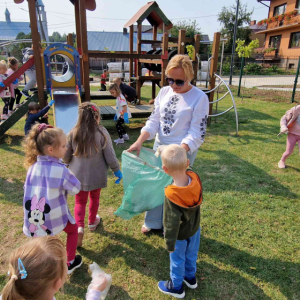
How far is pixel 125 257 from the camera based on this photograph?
2678 mm

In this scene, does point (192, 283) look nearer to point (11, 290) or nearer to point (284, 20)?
point (11, 290)

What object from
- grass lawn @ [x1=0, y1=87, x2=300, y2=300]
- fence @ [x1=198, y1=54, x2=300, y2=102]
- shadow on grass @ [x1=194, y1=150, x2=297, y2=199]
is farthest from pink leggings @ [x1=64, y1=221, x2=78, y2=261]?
fence @ [x1=198, y1=54, x2=300, y2=102]

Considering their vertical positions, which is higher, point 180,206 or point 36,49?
point 36,49

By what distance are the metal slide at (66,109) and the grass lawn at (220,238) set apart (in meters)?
1.14

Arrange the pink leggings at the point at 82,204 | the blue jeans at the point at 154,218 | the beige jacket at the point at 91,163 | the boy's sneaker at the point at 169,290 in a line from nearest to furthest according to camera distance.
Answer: the boy's sneaker at the point at 169,290
the beige jacket at the point at 91,163
the pink leggings at the point at 82,204
the blue jeans at the point at 154,218

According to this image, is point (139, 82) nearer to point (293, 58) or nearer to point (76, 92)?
point (76, 92)

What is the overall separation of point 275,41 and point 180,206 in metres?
37.2

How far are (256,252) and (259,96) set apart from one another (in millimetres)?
11605

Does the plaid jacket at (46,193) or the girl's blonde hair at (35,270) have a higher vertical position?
the girl's blonde hair at (35,270)

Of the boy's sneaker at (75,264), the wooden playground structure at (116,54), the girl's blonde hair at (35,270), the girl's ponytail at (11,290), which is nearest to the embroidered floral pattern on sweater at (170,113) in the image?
the boy's sneaker at (75,264)

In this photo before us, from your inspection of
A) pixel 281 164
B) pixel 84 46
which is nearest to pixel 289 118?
pixel 281 164

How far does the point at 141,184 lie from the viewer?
2.37 m

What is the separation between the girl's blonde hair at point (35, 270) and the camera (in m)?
1.03

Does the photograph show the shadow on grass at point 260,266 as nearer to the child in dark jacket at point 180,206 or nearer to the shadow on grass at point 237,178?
the child in dark jacket at point 180,206
